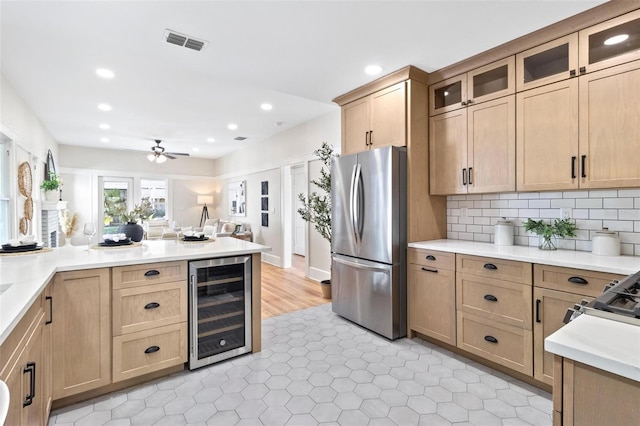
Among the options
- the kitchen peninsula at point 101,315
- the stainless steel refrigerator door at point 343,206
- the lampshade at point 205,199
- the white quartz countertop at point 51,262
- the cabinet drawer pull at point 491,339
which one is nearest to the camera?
the white quartz countertop at point 51,262

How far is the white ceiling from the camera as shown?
215 cm

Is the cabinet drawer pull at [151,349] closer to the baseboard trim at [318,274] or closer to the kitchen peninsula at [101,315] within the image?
the kitchen peninsula at [101,315]

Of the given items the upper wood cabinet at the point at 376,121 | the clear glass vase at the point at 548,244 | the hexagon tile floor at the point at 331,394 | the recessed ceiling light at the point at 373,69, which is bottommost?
the hexagon tile floor at the point at 331,394

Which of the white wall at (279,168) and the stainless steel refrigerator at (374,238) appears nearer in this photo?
the stainless steel refrigerator at (374,238)

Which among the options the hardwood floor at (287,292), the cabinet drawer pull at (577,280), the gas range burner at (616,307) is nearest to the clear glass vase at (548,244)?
the cabinet drawer pull at (577,280)

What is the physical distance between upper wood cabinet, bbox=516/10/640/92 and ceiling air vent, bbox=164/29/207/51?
101 inches

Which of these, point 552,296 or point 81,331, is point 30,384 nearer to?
point 81,331

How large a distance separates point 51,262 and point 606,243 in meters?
3.67

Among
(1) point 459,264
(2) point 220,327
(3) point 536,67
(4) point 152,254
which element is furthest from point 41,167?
(3) point 536,67

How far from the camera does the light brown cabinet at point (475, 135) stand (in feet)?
8.56

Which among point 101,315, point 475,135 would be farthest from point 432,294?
point 101,315

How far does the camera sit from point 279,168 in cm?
624

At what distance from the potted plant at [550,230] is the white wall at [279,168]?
275 centimetres

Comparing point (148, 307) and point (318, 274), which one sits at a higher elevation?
point (148, 307)
